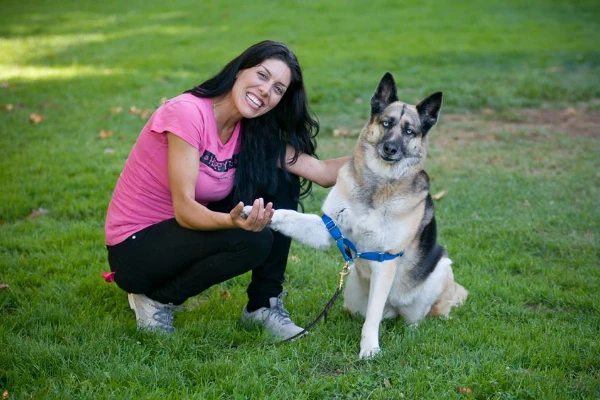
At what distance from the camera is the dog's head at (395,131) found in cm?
351

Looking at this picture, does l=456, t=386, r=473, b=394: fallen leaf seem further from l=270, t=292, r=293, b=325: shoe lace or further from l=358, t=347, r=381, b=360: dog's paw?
l=270, t=292, r=293, b=325: shoe lace

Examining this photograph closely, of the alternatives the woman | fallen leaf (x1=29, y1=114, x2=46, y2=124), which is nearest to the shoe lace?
the woman

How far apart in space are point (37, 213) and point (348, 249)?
2962mm

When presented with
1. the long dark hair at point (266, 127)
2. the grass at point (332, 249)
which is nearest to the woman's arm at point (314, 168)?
the long dark hair at point (266, 127)

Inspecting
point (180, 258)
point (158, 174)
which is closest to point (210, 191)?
point (158, 174)

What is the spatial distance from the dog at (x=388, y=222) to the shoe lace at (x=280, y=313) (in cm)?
40

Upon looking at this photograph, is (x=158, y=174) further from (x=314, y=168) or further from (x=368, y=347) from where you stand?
(x=368, y=347)

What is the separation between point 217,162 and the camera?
3.39m

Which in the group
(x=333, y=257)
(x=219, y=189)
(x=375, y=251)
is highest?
(x=219, y=189)

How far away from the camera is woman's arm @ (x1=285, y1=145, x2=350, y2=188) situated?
3.70 m

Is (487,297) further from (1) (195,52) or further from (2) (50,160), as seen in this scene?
(1) (195,52)

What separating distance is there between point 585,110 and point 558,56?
11.7 ft

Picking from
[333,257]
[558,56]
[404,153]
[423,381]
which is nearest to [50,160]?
[333,257]

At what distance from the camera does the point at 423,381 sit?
289 cm
